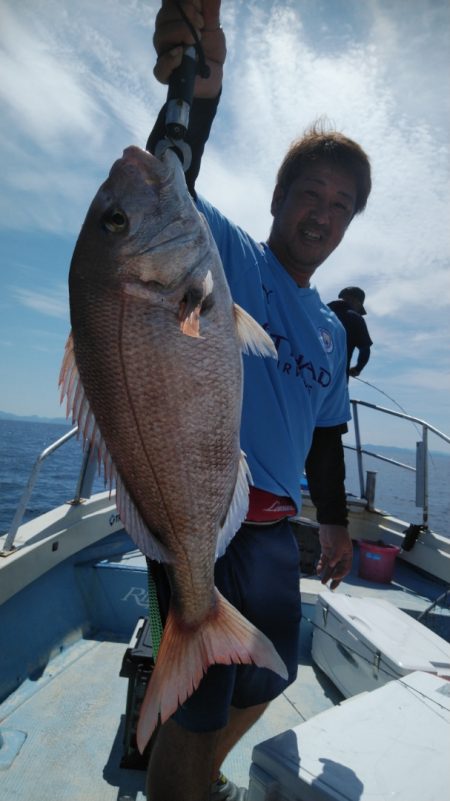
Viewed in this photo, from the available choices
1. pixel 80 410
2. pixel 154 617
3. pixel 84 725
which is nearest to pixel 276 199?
pixel 80 410

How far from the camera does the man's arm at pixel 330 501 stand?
2.45m

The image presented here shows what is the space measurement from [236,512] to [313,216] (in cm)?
147

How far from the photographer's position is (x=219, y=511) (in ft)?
4.57

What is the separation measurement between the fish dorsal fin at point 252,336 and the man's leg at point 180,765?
4.33ft

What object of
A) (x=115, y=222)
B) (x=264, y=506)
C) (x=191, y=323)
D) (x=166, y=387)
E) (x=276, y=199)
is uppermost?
(x=276, y=199)

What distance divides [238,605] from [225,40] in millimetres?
1985

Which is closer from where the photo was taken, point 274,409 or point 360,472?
point 274,409

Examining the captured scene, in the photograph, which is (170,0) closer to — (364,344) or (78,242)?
(78,242)

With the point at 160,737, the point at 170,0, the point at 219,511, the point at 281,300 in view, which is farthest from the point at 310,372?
the point at 160,737

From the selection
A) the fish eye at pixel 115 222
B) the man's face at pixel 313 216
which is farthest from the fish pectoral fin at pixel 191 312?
the man's face at pixel 313 216

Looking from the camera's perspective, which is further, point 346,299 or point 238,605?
point 346,299

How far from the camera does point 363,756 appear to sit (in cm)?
165

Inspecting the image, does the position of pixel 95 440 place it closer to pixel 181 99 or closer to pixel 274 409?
pixel 274 409

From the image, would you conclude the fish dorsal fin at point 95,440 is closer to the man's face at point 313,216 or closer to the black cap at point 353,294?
the man's face at point 313,216
